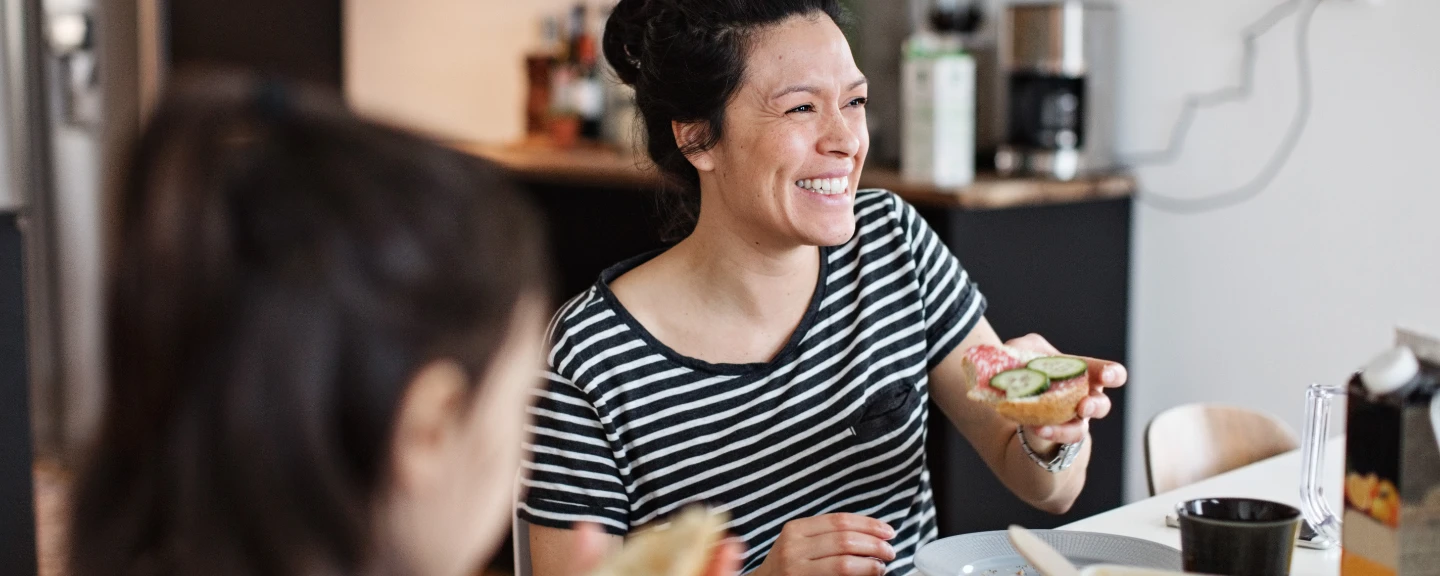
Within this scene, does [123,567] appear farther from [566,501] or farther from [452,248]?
[566,501]

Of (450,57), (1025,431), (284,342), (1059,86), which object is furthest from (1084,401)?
(450,57)

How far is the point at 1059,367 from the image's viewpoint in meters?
1.22

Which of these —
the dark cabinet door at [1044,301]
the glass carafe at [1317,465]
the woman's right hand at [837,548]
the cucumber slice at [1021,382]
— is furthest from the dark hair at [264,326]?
the dark cabinet door at [1044,301]

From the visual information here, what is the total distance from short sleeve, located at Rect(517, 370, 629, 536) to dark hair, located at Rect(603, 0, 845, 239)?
0.34 m

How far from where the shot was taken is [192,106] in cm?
63

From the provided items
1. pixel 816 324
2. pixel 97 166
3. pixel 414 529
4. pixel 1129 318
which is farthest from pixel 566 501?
pixel 97 166

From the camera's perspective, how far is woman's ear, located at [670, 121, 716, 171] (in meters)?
1.53

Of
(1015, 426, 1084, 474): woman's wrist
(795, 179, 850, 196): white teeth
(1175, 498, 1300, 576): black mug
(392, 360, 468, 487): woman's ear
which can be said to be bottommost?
(1015, 426, 1084, 474): woman's wrist

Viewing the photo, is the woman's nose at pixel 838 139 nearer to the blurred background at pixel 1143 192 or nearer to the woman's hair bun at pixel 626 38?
the woman's hair bun at pixel 626 38

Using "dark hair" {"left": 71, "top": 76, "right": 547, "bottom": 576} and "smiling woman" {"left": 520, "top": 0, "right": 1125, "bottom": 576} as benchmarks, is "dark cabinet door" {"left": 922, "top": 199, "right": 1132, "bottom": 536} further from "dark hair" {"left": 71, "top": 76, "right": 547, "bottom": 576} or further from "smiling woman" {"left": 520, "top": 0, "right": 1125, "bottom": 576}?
"dark hair" {"left": 71, "top": 76, "right": 547, "bottom": 576}


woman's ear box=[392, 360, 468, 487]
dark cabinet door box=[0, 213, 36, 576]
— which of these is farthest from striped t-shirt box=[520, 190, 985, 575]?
dark cabinet door box=[0, 213, 36, 576]

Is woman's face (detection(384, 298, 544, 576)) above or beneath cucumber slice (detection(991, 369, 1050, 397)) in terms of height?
above

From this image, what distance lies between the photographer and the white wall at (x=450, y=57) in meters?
3.75

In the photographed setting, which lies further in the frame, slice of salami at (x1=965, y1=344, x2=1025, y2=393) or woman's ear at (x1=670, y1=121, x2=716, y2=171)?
woman's ear at (x1=670, y1=121, x2=716, y2=171)
